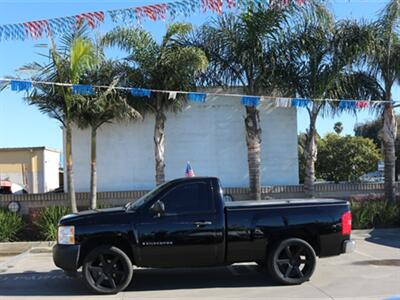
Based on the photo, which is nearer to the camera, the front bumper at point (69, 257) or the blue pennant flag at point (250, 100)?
the front bumper at point (69, 257)

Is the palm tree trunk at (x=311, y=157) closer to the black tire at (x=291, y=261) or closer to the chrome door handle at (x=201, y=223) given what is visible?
the black tire at (x=291, y=261)

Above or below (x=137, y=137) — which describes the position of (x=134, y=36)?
above

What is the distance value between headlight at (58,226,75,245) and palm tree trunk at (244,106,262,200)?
852cm

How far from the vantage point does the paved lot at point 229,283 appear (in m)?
8.31

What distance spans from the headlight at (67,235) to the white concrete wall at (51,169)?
21857mm

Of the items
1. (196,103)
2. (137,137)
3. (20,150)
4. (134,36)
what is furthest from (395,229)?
(20,150)

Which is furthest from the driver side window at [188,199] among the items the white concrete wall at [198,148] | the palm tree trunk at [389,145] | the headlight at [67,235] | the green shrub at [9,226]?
the palm tree trunk at [389,145]

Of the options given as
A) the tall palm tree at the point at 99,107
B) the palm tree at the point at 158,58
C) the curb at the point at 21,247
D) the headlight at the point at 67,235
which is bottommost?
the curb at the point at 21,247

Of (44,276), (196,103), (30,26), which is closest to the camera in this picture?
(44,276)

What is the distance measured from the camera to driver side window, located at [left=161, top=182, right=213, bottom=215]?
8859 millimetres

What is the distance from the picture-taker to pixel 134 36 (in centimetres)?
1579

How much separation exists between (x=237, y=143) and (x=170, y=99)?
277 centimetres

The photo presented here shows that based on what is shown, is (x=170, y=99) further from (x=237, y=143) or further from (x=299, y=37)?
(x=299, y=37)

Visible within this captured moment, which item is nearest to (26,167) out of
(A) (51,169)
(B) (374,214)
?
(A) (51,169)
